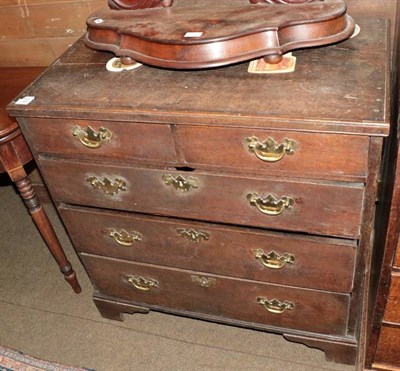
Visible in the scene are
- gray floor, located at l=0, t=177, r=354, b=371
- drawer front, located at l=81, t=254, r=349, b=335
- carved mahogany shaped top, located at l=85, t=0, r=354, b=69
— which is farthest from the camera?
gray floor, located at l=0, t=177, r=354, b=371

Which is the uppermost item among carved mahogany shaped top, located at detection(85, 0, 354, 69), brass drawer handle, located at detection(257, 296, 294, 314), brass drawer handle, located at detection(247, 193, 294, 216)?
carved mahogany shaped top, located at detection(85, 0, 354, 69)

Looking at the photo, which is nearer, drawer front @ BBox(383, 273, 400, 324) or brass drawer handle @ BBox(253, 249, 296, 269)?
drawer front @ BBox(383, 273, 400, 324)

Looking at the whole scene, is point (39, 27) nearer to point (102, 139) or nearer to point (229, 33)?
point (102, 139)

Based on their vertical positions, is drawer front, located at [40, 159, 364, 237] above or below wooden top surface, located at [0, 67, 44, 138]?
below

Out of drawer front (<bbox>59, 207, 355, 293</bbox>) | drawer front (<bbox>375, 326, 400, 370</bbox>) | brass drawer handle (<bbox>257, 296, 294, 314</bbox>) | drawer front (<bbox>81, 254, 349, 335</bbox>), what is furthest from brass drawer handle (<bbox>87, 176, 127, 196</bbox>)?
drawer front (<bbox>375, 326, 400, 370</bbox>)

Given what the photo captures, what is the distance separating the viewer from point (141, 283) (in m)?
1.61

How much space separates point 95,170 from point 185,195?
0.83 feet

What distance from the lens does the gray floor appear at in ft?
5.49

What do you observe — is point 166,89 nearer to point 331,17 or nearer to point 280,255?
point 331,17

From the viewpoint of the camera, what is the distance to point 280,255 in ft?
4.33

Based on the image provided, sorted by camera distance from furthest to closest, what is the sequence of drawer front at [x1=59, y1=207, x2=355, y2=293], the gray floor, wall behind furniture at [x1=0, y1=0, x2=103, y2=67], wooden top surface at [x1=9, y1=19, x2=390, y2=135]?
1. wall behind furniture at [x1=0, y1=0, x2=103, y2=67]
2. the gray floor
3. drawer front at [x1=59, y1=207, x2=355, y2=293]
4. wooden top surface at [x1=9, y1=19, x2=390, y2=135]

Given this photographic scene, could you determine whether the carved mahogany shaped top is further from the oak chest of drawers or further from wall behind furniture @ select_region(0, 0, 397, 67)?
wall behind furniture @ select_region(0, 0, 397, 67)

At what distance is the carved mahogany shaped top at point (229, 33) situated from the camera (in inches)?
44.9

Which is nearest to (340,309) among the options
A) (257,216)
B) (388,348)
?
(388,348)
